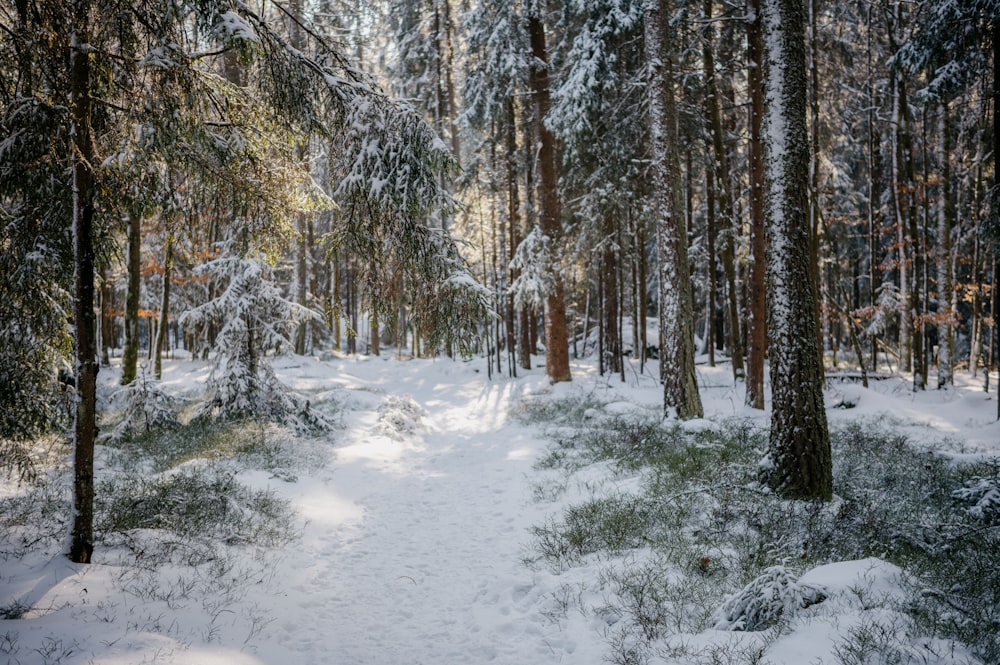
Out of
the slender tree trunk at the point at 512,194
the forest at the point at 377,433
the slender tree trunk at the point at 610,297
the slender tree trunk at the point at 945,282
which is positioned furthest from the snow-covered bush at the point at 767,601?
the slender tree trunk at the point at 945,282

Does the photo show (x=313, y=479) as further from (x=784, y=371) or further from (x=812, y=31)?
(x=812, y=31)

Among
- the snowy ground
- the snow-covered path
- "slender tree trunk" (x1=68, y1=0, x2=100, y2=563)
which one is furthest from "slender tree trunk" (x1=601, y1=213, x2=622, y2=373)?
"slender tree trunk" (x1=68, y1=0, x2=100, y2=563)

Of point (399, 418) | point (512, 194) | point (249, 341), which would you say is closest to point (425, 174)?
point (249, 341)

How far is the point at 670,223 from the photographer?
33.5ft

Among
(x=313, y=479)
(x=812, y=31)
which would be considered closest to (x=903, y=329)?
(x=812, y=31)

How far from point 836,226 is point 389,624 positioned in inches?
1068

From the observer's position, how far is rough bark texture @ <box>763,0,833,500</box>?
6.03 metres

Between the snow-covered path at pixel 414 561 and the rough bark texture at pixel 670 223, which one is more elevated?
the rough bark texture at pixel 670 223

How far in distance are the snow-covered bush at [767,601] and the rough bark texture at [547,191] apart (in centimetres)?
1240

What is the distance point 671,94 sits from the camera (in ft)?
33.8

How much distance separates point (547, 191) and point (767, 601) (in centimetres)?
1415

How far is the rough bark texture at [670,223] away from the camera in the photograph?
33.6 feet

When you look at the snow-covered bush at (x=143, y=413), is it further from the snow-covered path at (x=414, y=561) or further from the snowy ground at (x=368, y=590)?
the snow-covered path at (x=414, y=561)

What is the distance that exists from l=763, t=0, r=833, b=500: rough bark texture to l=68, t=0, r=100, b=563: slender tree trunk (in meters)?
7.12
